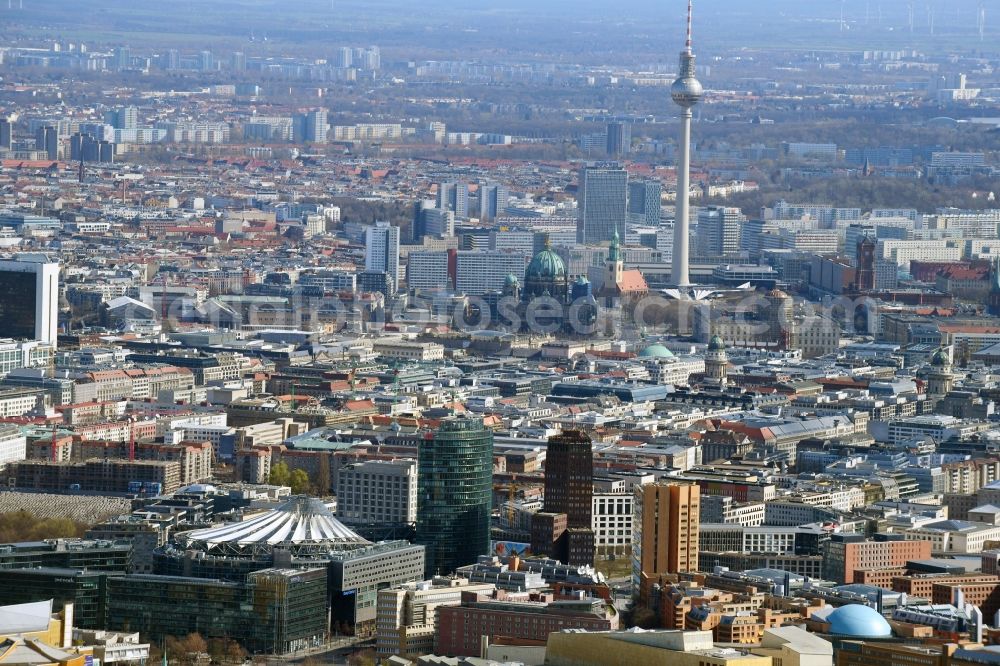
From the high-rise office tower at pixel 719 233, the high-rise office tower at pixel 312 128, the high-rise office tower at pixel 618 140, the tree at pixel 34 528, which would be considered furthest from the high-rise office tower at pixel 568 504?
the high-rise office tower at pixel 312 128

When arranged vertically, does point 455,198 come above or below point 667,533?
above

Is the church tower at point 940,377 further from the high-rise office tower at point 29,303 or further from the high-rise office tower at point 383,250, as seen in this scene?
the high-rise office tower at point 383,250

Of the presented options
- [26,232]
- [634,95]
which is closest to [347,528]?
[26,232]

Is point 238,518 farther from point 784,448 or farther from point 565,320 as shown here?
point 565,320

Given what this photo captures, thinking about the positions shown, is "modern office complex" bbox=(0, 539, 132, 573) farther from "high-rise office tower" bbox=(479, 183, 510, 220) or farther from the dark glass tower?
"high-rise office tower" bbox=(479, 183, 510, 220)

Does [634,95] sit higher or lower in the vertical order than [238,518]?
higher

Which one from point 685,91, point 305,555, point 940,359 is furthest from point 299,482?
point 685,91

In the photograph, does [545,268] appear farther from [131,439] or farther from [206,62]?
[206,62]
